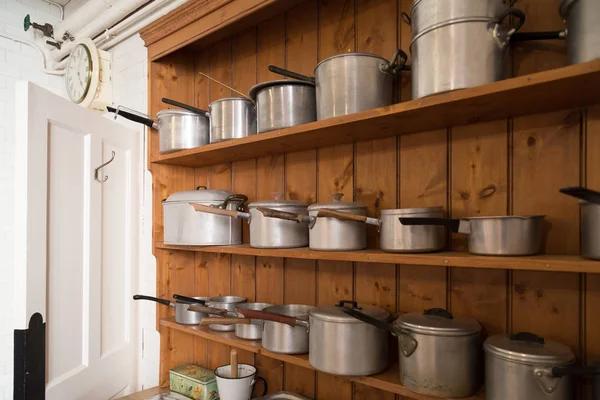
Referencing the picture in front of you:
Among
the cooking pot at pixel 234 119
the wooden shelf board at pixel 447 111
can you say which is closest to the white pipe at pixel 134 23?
the cooking pot at pixel 234 119

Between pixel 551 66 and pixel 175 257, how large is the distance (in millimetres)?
1656

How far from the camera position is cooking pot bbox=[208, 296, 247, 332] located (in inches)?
62.4

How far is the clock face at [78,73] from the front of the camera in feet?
7.85

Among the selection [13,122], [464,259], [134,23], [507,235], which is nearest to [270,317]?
[464,259]

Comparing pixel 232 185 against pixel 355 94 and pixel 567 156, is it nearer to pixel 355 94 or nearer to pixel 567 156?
pixel 355 94

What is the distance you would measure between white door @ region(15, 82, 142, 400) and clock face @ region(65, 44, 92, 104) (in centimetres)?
63

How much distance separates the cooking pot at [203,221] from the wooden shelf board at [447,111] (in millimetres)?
184

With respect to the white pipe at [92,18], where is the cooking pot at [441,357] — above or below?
below

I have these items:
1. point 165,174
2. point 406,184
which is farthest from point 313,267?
point 165,174

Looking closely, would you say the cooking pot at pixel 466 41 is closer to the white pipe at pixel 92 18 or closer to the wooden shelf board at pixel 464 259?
the wooden shelf board at pixel 464 259

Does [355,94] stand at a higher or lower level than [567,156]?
higher

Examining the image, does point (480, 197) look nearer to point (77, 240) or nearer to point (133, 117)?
point (133, 117)

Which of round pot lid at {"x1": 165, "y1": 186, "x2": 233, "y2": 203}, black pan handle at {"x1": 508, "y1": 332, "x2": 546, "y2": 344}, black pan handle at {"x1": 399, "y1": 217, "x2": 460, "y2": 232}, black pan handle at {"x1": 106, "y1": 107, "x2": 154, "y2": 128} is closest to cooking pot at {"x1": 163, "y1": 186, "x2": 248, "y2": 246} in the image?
round pot lid at {"x1": 165, "y1": 186, "x2": 233, "y2": 203}

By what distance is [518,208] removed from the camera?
1098 mm
